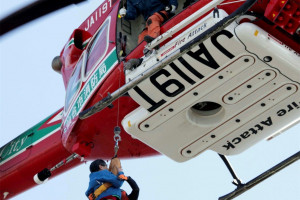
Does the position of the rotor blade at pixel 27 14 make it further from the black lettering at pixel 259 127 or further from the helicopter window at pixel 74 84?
the helicopter window at pixel 74 84

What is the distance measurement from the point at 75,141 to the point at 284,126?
7.57ft

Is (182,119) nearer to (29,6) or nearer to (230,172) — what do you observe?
(230,172)

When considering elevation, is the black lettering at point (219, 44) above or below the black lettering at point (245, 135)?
above

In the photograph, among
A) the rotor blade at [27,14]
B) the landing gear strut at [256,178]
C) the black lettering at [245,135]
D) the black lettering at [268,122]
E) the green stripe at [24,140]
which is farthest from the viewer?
the green stripe at [24,140]

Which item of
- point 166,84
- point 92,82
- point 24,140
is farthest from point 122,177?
point 24,140

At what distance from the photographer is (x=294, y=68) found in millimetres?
6711

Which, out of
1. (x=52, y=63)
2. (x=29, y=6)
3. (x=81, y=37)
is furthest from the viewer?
(x=52, y=63)

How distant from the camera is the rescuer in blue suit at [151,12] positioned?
7651mm

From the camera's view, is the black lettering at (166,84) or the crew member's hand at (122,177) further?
the crew member's hand at (122,177)

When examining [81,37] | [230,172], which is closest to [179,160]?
[230,172]

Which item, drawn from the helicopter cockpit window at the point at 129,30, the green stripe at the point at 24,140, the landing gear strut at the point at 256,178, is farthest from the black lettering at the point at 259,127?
the green stripe at the point at 24,140

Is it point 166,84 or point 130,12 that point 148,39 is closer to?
point 166,84

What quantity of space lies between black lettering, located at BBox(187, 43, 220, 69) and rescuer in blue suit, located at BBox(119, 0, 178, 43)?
2.54ft

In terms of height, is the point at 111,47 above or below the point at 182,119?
above
